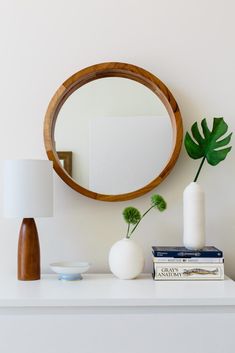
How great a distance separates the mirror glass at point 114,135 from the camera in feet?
6.20

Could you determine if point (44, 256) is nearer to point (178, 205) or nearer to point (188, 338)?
point (178, 205)

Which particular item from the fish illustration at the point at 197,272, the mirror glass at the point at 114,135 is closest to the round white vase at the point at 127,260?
the fish illustration at the point at 197,272

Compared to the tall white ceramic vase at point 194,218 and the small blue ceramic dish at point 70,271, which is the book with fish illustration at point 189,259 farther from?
the small blue ceramic dish at point 70,271

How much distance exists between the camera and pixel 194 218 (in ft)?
5.76

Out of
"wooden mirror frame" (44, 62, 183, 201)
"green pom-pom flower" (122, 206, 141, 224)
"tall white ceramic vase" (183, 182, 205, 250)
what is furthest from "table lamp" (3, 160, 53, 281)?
"tall white ceramic vase" (183, 182, 205, 250)

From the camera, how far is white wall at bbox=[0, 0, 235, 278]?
1899mm

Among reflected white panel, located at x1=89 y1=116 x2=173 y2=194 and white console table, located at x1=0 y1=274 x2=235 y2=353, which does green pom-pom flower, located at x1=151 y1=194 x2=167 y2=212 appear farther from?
white console table, located at x1=0 y1=274 x2=235 y2=353

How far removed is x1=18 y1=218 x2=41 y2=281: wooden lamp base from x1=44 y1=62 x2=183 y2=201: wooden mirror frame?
246 millimetres

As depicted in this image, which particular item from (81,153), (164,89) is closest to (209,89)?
(164,89)

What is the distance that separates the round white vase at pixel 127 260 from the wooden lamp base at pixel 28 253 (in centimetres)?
28

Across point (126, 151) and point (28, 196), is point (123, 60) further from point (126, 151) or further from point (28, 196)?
point (28, 196)

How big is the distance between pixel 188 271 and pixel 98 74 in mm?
849

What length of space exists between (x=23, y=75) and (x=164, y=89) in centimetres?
57

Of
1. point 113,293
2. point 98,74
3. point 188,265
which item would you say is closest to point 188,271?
point 188,265
